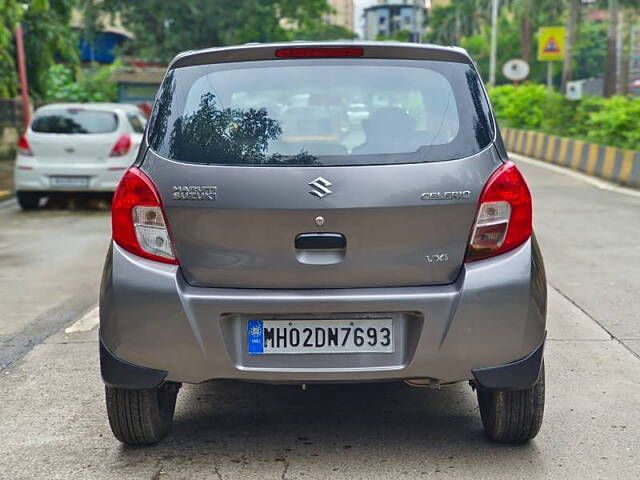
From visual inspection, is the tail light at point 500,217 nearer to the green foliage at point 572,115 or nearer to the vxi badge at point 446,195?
the vxi badge at point 446,195

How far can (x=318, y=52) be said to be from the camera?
3957 millimetres

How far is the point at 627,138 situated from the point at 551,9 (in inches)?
1275

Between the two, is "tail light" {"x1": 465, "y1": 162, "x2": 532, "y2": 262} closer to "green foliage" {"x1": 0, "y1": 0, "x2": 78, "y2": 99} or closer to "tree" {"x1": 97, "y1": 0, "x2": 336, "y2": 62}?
"green foliage" {"x1": 0, "y1": 0, "x2": 78, "y2": 99}

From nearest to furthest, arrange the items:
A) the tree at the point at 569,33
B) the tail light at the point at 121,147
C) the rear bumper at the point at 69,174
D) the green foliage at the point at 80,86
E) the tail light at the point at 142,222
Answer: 1. the tail light at the point at 142,222
2. the rear bumper at the point at 69,174
3. the tail light at the point at 121,147
4. the green foliage at the point at 80,86
5. the tree at the point at 569,33

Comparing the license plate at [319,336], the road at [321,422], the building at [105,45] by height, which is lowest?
the building at [105,45]

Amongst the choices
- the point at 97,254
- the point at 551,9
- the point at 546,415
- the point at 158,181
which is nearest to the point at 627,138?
the point at 97,254

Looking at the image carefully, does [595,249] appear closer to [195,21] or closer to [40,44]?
[40,44]

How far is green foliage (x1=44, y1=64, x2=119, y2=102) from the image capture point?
1303 inches

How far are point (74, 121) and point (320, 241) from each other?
36.9ft

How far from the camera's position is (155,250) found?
3781 millimetres

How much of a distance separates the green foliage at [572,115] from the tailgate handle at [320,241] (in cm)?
1417

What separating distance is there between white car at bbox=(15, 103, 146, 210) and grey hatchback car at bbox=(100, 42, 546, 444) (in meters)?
10.2

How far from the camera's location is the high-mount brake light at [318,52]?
395 cm

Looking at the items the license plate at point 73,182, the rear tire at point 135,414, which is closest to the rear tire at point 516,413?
the rear tire at point 135,414
